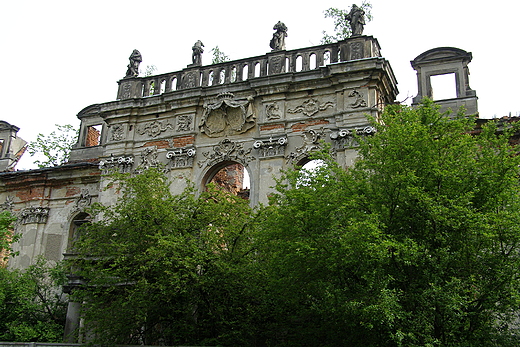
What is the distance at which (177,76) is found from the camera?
19.6 metres

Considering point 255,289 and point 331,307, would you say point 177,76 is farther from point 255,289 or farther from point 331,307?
point 331,307

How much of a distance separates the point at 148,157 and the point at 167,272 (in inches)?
291

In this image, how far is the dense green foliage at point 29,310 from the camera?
622 inches

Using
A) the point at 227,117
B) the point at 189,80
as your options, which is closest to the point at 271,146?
the point at 227,117

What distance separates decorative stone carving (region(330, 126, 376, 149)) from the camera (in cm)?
1616

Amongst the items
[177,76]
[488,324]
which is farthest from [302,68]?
[488,324]

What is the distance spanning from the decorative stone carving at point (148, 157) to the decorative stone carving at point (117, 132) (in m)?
1.17

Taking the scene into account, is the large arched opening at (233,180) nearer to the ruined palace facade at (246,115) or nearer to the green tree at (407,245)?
the ruined palace facade at (246,115)

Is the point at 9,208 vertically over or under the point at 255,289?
over

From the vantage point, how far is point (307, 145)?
16.9 metres

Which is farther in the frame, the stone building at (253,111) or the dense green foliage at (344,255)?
the stone building at (253,111)

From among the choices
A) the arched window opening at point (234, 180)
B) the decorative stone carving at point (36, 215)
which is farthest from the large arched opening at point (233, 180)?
the decorative stone carving at point (36, 215)

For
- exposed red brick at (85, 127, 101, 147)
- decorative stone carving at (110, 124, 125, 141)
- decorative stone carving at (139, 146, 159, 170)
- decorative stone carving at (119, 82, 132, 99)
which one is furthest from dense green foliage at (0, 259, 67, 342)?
exposed red brick at (85, 127, 101, 147)

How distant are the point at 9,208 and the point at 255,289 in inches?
560
